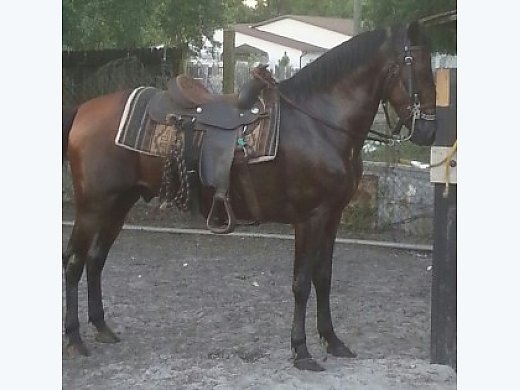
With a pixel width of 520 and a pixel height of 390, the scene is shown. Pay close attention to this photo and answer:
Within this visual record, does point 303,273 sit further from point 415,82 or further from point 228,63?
point 228,63

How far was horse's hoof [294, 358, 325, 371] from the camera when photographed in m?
4.04

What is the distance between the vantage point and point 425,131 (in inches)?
153

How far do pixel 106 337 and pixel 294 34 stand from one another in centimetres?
4123

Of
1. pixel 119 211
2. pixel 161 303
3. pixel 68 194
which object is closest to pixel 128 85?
pixel 68 194

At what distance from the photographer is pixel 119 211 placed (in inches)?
179

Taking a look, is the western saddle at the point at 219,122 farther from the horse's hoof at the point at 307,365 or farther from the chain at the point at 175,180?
the horse's hoof at the point at 307,365

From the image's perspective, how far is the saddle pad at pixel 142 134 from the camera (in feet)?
13.8

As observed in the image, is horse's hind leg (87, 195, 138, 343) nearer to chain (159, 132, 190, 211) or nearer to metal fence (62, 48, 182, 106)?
chain (159, 132, 190, 211)

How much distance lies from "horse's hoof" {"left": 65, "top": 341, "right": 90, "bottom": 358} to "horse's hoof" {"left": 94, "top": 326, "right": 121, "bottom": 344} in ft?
0.67

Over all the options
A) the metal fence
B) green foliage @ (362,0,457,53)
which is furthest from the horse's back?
the metal fence

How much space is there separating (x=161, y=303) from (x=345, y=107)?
2276 millimetres

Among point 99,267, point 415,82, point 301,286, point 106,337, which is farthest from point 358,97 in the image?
point 106,337
